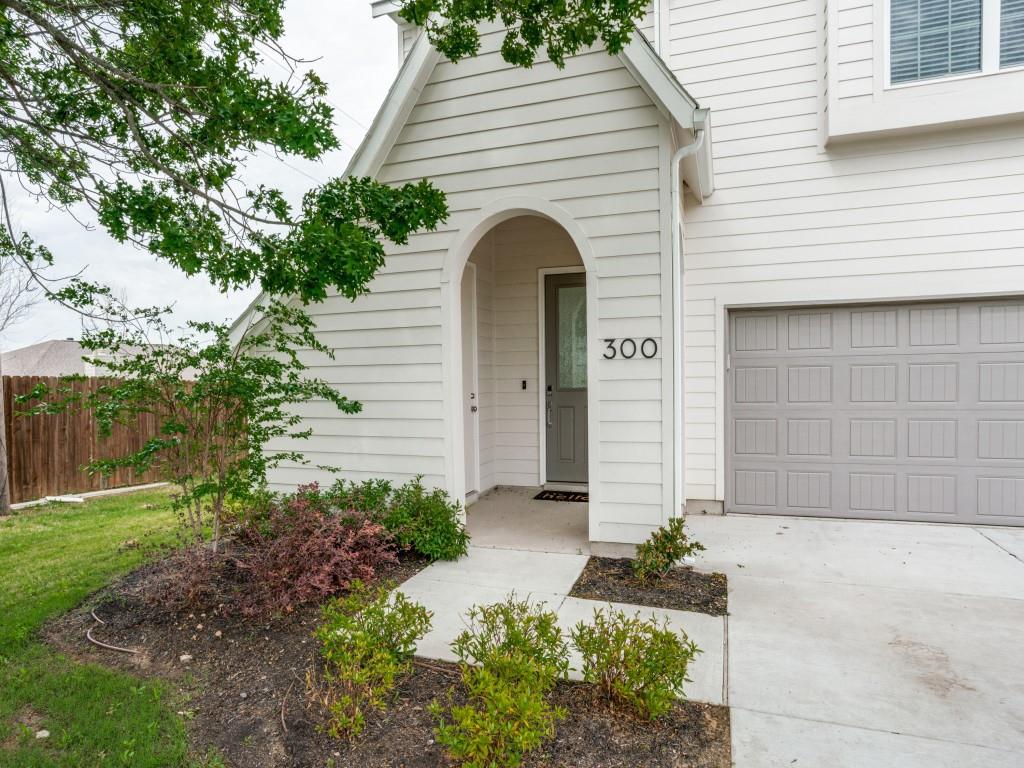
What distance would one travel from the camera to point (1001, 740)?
2.25 meters

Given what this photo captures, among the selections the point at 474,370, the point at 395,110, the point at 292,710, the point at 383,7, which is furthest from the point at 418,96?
the point at 292,710

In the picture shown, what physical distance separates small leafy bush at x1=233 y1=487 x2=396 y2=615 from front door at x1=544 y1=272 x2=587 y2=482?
8.66 ft

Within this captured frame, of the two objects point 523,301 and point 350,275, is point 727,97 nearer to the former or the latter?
point 523,301

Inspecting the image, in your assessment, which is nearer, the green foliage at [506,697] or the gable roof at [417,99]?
the green foliage at [506,697]

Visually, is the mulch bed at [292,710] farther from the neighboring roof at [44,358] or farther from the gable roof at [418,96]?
the neighboring roof at [44,358]

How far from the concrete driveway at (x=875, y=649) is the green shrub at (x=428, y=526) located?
1.93 m

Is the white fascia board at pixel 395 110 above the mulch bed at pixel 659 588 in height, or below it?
above

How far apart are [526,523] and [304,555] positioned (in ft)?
7.21

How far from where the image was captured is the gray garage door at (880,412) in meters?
5.23

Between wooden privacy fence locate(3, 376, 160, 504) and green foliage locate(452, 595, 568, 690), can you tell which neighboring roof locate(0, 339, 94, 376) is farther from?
green foliage locate(452, 595, 568, 690)

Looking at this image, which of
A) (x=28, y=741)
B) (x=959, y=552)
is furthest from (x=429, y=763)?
(x=959, y=552)

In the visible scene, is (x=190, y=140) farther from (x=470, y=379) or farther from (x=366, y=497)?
(x=470, y=379)

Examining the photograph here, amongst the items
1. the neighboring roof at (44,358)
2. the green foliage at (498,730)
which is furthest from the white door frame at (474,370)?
the neighboring roof at (44,358)

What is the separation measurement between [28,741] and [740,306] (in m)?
5.98
